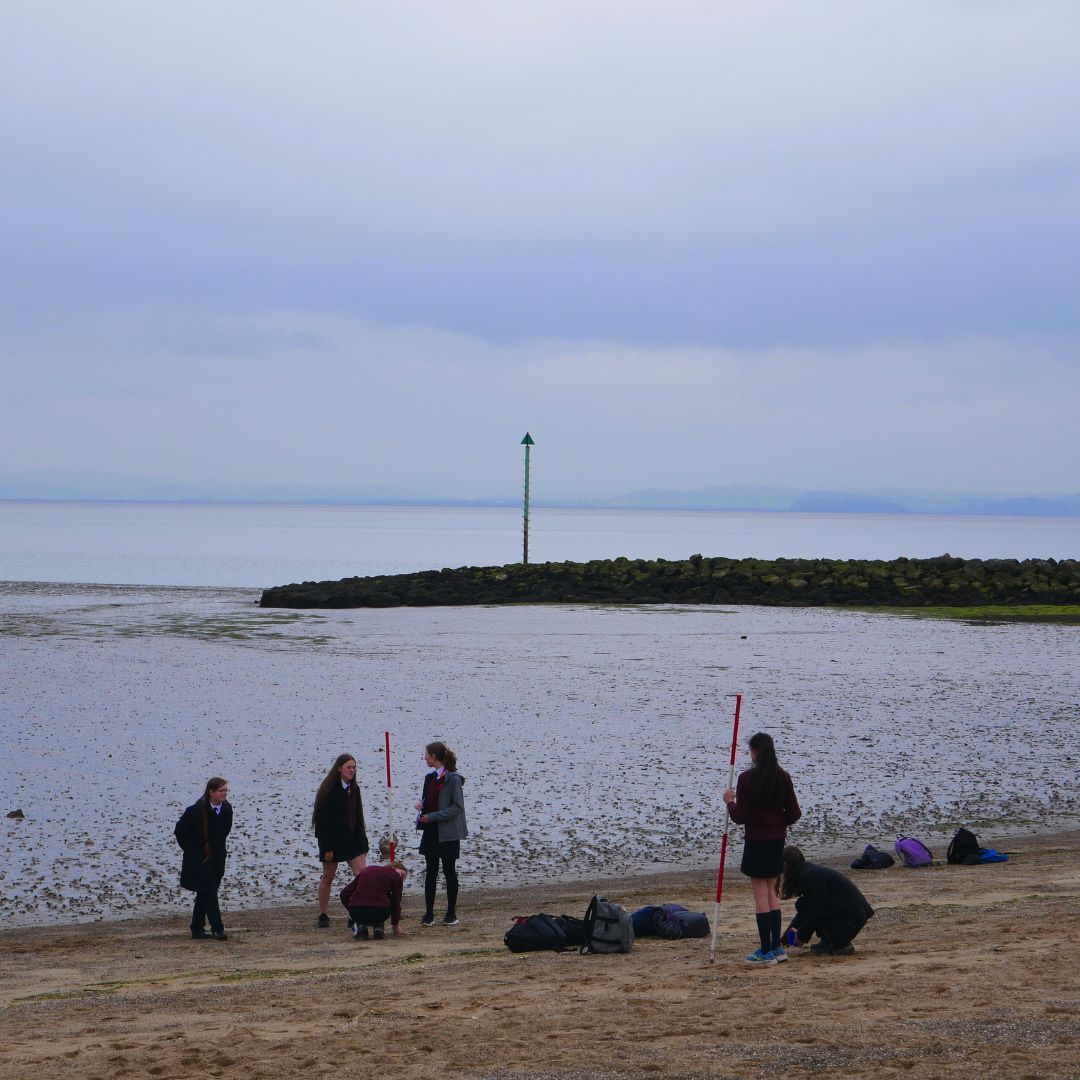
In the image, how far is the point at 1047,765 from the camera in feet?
69.1

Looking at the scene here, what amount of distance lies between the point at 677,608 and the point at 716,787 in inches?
1387

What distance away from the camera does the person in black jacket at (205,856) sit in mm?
12164

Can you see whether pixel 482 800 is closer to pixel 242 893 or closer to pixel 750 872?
pixel 242 893

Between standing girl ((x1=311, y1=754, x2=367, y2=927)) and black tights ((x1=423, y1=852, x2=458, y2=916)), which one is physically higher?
standing girl ((x1=311, y1=754, x2=367, y2=927))

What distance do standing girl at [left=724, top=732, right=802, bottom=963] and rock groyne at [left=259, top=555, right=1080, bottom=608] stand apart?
46.3 metres

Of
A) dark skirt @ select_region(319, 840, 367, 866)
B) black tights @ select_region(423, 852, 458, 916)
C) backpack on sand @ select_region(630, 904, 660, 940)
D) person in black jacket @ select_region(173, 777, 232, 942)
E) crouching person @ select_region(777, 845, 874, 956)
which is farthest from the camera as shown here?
dark skirt @ select_region(319, 840, 367, 866)

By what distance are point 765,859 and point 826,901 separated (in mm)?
686

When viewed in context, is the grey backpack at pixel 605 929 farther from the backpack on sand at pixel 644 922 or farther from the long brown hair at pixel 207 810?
the long brown hair at pixel 207 810

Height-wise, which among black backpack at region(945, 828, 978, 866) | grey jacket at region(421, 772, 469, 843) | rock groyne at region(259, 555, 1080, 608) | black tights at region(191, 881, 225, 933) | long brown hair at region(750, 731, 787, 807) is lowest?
black tights at region(191, 881, 225, 933)

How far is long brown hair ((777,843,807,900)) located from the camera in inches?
403

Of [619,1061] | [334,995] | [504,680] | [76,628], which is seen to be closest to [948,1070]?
[619,1061]

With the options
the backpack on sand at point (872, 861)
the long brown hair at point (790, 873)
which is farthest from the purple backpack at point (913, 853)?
the long brown hair at point (790, 873)

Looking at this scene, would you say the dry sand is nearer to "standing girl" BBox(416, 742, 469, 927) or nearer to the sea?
"standing girl" BBox(416, 742, 469, 927)

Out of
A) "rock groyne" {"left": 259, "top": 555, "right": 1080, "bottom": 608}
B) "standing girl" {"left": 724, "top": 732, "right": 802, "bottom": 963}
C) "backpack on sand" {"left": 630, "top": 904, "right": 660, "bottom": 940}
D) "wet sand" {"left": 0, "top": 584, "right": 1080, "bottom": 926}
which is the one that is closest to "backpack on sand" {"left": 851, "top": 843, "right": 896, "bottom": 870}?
"wet sand" {"left": 0, "top": 584, "right": 1080, "bottom": 926}
